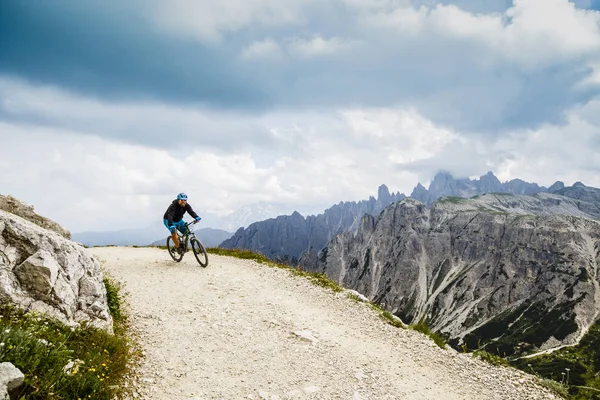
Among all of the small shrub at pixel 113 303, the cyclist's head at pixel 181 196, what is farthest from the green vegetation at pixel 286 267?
the small shrub at pixel 113 303

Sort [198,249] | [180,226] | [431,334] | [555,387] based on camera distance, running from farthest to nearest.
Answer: [180,226], [198,249], [431,334], [555,387]

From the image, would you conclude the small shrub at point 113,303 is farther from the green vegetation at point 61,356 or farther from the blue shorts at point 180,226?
the blue shorts at point 180,226

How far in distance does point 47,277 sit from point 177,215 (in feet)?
36.2

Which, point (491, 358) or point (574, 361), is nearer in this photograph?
point (491, 358)

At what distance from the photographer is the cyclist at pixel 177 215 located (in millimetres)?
18891

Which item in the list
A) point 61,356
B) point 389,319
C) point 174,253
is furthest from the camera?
point 174,253

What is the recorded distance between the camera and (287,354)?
30.8 feet

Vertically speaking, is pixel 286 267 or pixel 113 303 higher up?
pixel 286 267

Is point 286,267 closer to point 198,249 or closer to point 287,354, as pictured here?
point 198,249

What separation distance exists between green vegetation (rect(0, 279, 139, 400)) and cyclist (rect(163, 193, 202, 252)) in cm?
1069

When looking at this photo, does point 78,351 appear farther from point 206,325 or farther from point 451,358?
point 451,358

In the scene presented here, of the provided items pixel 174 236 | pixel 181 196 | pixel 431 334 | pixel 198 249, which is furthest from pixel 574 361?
pixel 181 196

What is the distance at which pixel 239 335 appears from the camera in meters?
10.3

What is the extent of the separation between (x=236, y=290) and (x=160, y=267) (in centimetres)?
620
